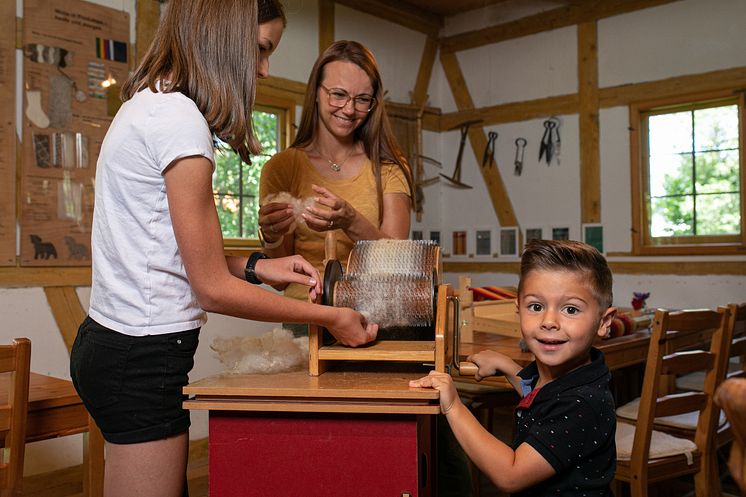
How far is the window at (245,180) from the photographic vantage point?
502cm

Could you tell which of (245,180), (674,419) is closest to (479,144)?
(245,180)

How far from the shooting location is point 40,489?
381 centimetres

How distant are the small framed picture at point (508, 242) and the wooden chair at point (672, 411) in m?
3.48

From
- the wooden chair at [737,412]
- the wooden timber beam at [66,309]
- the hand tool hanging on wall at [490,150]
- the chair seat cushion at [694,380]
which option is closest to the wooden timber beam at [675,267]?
the chair seat cushion at [694,380]

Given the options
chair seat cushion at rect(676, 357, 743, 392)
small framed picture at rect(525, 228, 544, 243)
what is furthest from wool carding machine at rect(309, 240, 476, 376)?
small framed picture at rect(525, 228, 544, 243)

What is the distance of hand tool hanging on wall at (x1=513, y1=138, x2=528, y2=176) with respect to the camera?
651 cm

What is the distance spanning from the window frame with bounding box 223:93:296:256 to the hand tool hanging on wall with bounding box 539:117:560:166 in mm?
2345

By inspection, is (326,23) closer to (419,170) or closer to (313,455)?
(419,170)

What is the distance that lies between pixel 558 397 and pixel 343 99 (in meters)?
1.17

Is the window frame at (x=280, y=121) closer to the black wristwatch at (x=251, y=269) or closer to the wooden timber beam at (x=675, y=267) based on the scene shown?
the wooden timber beam at (x=675, y=267)

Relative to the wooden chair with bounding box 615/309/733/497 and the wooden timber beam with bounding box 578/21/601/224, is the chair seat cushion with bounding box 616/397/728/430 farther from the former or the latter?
the wooden timber beam with bounding box 578/21/601/224

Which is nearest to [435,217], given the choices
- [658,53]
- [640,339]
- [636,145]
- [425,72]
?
[425,72]

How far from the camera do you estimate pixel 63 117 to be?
12.8ft

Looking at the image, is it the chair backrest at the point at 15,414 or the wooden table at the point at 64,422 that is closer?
the chair backrest at the point at 15,414
